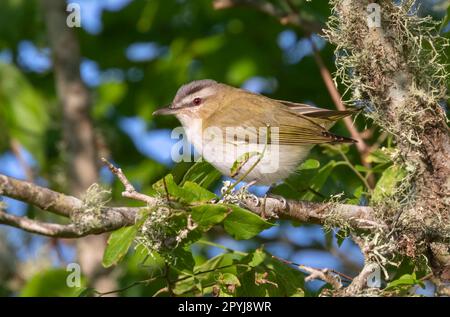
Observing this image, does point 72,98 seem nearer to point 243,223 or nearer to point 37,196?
point 37,196

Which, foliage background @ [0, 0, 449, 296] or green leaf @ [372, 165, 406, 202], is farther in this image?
foliage background @ [0, 0, 449, 296]

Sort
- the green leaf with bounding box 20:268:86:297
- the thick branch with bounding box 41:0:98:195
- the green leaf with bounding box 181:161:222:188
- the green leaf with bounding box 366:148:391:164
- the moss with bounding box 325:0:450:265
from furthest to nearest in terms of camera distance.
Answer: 1. the thick branch with bounding box 41:0:98:195
2. the green leaf with bounding box 20:268:86:297
3. the green leaf with bounding box 366:148:391:164
4. the green leaf with bounding box 181:161:222:188
5. the moss with bounding box 325:0:450:265

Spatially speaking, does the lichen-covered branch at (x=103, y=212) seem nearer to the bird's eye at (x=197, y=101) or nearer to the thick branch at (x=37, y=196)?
the thick branch at (x=37, y=196)

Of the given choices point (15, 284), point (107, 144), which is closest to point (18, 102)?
point (107, 144)

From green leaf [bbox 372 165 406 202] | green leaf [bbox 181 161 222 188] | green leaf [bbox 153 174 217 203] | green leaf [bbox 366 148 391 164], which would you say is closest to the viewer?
green leaf [bbox 153 174 217 203]

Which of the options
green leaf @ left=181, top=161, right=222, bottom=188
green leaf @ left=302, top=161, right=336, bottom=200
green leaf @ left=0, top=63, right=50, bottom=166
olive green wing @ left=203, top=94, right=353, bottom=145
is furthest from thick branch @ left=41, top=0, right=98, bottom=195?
green leaf @ left=302, top=161, right=336, bottom=200

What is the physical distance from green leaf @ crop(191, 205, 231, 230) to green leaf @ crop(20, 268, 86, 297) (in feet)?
6.42

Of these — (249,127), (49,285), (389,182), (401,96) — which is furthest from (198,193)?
(49,285)

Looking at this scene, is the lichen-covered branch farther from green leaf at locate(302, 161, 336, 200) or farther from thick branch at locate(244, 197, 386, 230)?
green leaf at locate(302, 161, 336, 200)

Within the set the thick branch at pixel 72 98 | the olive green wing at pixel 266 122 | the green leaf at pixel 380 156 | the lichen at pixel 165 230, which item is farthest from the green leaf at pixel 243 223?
the thick branch at pixel 72 98

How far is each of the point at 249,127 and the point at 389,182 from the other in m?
1.14

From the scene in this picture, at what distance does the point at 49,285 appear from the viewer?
4672mm

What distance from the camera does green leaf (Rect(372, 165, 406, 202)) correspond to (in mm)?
3258
